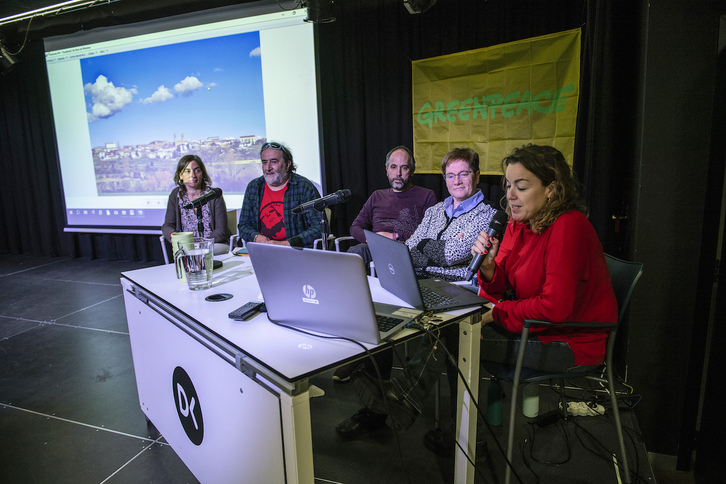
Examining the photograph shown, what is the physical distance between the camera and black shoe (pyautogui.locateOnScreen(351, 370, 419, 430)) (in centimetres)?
146

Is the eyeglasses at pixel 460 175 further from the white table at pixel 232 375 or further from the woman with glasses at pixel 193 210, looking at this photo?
the woman with glasses at pixel 193 210

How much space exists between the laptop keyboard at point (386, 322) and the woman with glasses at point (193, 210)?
238 centimetres

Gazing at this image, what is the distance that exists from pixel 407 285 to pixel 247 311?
525 millimetres

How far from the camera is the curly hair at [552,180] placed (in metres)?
1.52

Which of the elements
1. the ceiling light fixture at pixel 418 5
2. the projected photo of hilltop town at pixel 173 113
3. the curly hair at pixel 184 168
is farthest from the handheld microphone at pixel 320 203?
the projected photo of hilltop town at pixel 173 113

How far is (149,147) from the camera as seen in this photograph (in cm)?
507

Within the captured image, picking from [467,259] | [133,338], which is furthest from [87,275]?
[467,259]

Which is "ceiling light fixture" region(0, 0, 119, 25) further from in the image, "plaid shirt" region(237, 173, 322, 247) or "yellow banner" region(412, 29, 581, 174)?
"yellow banner" region(412, 29, 581, 174)

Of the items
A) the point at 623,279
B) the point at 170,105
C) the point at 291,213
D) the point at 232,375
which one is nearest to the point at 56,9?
the point at 170,105

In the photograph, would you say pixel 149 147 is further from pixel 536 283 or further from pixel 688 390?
pixel 688 390

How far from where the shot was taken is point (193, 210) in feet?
11.1

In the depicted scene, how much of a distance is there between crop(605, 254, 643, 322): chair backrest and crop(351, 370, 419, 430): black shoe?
2.70 ft

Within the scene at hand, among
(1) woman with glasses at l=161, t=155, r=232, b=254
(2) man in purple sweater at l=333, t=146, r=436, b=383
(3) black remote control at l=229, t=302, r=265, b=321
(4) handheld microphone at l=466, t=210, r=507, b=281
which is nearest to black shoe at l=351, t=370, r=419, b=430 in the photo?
(3) black remote control at l=229, t=302, r=265, b=321

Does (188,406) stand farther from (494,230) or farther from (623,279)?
(623,279)
